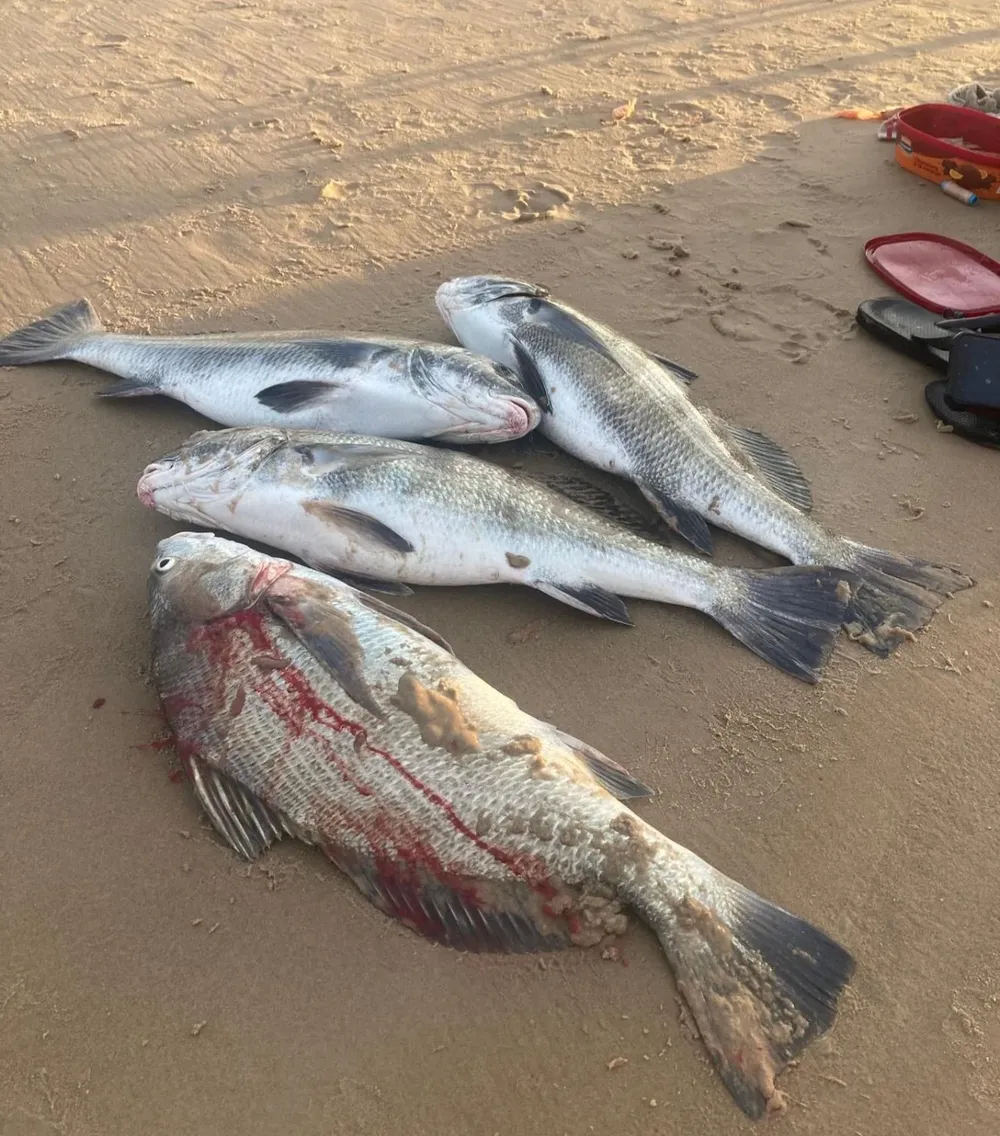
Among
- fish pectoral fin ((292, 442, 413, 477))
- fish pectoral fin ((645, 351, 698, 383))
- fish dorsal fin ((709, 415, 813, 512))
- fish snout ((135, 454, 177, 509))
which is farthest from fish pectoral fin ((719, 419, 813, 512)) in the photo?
fish snout ((135, 454, 177, 509))

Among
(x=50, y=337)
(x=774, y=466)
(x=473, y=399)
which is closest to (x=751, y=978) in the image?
(x=774, y=466)

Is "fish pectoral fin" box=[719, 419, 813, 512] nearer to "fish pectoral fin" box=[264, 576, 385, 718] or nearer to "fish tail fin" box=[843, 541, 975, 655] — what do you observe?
"fish tail fin" box=[843, 541, 975, 655]

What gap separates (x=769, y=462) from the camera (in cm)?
391

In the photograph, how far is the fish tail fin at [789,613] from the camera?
3.17 metres

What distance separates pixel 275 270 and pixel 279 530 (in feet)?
8.03

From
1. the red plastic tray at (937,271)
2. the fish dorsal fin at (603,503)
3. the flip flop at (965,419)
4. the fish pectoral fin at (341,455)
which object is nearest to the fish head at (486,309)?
the fish dorsal fin at (603,503)

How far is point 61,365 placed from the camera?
14.5ft

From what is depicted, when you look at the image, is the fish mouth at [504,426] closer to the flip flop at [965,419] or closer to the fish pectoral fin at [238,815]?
the fish pectoral fin at [238,815]

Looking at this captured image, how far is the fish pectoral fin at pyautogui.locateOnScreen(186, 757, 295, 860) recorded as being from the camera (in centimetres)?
264

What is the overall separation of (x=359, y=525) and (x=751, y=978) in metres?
2.04

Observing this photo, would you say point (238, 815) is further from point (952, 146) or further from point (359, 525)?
point (952, 146)

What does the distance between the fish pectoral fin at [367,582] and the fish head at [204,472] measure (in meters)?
0.48

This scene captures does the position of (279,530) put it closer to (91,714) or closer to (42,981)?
(91,714)

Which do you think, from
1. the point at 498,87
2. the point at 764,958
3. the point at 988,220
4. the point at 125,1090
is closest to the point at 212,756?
the point at 125,1090
